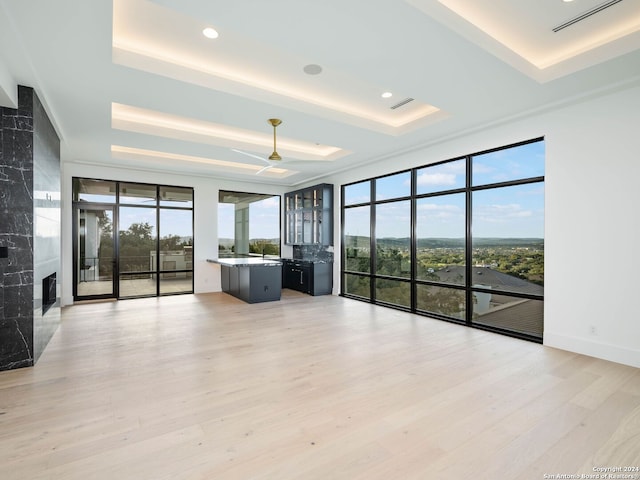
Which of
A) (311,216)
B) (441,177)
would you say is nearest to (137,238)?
(311,216)

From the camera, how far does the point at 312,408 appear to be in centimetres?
262

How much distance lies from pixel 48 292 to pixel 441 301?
5.82 metres

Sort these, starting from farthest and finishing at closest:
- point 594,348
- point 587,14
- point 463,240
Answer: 1. point 463,240
2. point 594,348
3. point 587,14

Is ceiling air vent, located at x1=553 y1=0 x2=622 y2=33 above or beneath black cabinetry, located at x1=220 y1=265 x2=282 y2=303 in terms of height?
above

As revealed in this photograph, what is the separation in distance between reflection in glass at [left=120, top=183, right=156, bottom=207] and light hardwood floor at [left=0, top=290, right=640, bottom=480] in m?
3.76

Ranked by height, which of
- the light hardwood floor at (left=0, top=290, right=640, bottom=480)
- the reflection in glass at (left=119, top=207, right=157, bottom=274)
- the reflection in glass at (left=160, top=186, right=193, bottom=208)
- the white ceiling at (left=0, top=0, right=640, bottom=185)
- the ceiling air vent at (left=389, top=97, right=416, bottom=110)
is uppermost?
the ceiling air vent at (left=389, top=97, right=416, bottom=110)

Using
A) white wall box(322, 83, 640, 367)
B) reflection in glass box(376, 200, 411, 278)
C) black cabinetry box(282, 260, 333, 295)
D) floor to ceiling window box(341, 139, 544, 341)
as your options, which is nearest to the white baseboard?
white wall box(322, 83, 640, 367)

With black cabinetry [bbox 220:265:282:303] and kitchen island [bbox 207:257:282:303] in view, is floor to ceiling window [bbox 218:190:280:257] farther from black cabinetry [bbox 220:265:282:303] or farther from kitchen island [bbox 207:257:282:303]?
black cabinetry [bbox 220:265:282:303]

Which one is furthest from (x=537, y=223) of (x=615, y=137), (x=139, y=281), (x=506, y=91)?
(x=139, y=281)

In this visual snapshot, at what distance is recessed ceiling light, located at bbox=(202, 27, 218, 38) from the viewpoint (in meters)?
2.91

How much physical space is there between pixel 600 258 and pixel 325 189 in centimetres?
536

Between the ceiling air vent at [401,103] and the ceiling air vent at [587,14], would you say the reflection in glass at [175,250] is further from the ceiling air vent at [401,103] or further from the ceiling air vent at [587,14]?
the ceiling air vent at [587,14]

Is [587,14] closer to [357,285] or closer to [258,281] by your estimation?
[357,285]

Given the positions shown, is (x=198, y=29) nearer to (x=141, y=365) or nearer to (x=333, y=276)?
(x=141, y=365)
